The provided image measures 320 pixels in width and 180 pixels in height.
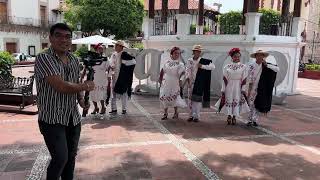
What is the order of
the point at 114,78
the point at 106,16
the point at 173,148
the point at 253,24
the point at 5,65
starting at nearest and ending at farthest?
the point at 173,148
the point at 114,78
the point at 5,65
the point at 253,24
the point at 106,16

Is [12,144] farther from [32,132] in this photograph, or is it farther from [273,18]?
[273,18]

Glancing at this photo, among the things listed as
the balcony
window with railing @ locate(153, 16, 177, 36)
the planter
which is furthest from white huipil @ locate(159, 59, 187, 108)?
the balcony

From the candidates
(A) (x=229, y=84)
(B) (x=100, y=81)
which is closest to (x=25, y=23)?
(B) (x=100, y=81)

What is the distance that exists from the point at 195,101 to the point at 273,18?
23.5 ft

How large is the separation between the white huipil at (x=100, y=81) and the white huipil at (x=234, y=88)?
258 centimetres

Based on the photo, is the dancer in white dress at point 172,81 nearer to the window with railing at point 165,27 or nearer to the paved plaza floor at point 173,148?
the paved plaza floor at point 173,148

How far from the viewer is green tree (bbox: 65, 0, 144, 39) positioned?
3034 centimetres

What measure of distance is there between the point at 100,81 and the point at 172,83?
1.58 m

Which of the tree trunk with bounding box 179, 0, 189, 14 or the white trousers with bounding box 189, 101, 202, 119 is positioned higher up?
the tree trunk with bounding box 179, 0, 189, 14

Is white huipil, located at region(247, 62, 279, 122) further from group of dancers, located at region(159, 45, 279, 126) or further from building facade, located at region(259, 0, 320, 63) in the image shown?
building facade, located at region(259, 0, 320, 63)

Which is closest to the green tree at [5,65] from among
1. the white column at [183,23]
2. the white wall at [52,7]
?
the white column at [183,23]

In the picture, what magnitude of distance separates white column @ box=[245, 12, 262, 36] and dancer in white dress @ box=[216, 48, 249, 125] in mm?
4690

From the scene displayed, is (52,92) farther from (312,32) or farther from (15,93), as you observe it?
(312,32)

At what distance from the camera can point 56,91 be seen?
136 inches
